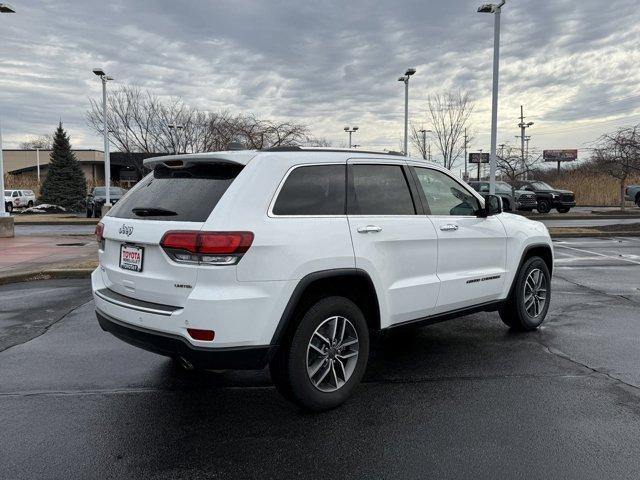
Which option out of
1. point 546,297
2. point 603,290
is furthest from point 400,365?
point 603,290

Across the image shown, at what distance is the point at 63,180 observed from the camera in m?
43.3

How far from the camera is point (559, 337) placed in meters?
5.73

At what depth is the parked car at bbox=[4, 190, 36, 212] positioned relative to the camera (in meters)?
39.8

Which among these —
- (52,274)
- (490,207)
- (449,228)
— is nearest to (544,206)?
(52,274)

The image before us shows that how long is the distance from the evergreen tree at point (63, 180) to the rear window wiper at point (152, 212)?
A: 1654 inches

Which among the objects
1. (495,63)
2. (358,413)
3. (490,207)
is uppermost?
(495,63)

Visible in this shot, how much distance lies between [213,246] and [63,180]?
45130 mm

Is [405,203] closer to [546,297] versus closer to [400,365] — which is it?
[400,365]

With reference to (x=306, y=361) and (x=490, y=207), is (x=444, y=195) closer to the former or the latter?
(x=490, y=207)

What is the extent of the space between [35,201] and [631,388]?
50318mm

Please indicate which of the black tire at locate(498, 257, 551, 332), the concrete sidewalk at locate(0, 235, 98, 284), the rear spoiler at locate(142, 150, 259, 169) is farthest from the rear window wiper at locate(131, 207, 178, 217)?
the concrete sidewalk at locate(0, 235, 98, 284)

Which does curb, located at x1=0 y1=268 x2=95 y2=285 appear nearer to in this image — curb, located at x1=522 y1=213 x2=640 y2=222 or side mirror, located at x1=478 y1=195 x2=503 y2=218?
side mirror, located at x1=478 y1=195 x2=503 y2=218

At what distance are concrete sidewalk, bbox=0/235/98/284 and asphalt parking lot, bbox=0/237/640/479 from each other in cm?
360

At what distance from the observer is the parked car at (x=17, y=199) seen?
39781 mm
